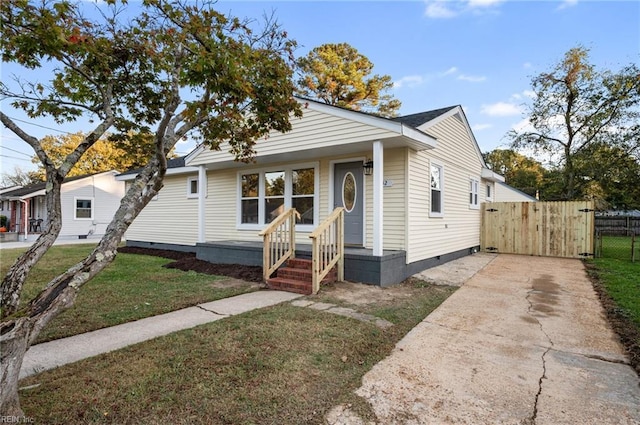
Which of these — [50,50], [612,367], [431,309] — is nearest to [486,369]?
[612,367]

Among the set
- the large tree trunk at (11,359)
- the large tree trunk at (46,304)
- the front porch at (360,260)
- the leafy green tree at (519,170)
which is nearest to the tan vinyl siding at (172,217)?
the front porch at (360,260)

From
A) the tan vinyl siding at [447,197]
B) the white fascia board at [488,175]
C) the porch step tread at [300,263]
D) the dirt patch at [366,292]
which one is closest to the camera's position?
the dirt patch at [366,292]

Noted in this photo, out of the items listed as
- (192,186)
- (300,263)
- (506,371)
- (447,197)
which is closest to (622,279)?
(447,197)

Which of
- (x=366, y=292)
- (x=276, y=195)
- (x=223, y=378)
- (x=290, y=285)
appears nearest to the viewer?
(x=223, y=378)

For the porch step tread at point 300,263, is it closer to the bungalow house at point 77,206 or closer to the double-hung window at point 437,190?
the double-hung window at point 437,190

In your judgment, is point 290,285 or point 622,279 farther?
point 622,279

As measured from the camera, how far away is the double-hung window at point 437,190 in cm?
843

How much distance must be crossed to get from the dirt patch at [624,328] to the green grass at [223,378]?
2.19 meters

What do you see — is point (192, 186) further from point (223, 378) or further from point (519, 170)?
point (519, 170)

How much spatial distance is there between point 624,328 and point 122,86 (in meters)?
6.60

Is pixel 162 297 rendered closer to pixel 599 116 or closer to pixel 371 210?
pixel 371 210

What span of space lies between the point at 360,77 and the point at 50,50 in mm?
22351

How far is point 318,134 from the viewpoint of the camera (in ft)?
23.7

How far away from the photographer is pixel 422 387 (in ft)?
8.64
